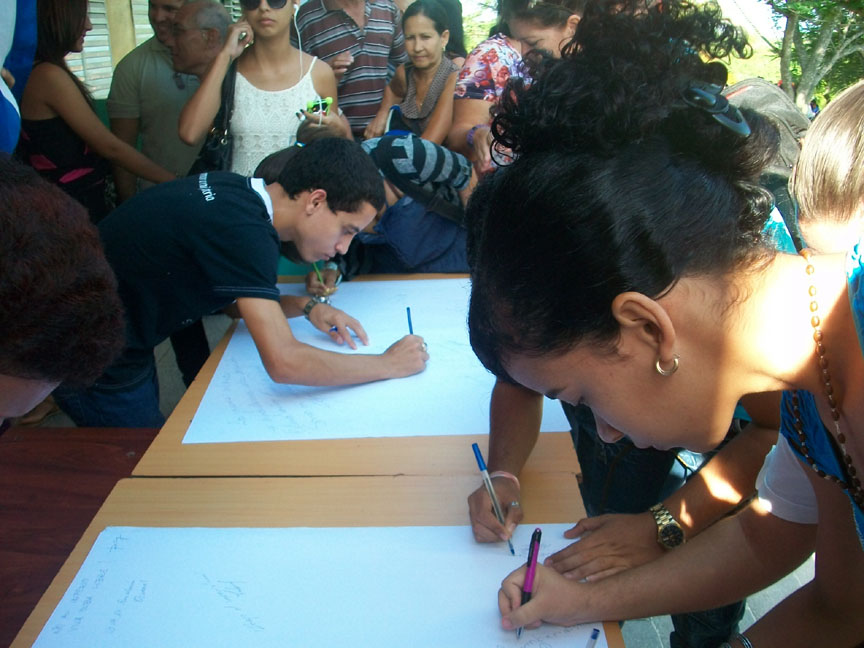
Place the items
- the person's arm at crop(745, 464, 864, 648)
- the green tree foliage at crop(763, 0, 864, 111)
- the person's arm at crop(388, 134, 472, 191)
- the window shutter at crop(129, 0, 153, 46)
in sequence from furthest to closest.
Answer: the green tree foliage at crop(763, 0, 864, 111)
the window shutter at crop(129, 0, 153, 46)
the person's arm at crop(388, 134, 472, 191)
the person's arm at crop(745, 464, 864, 648)

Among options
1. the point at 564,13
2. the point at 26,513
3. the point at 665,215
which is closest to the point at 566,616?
the point at 665,215

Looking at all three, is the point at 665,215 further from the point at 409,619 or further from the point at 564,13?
the point at 564,13

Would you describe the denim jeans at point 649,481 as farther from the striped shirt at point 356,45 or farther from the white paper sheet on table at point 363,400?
the striped shirt at point 356,45

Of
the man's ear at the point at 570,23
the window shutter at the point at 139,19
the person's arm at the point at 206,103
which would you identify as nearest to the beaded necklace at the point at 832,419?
the man's ear at the point at 570,23

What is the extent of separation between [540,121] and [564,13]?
6.81 ft

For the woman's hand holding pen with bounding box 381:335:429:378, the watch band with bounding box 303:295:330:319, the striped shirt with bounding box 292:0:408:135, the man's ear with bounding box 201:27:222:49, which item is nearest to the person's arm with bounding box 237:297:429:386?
the woman's hand holding pen with bounding box 381:335:429:378

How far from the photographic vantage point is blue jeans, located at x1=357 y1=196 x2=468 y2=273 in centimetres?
218

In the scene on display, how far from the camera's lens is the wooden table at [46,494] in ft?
3.54

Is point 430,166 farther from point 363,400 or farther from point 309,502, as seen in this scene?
point 309,502

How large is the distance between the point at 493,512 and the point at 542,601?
20cm

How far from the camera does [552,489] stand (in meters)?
1.18

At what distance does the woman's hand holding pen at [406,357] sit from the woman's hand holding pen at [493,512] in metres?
0.46

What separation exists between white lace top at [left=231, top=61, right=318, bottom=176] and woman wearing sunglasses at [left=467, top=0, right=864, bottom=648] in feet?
5.89

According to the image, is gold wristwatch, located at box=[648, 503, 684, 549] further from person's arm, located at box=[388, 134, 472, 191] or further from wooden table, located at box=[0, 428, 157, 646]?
person's arm, located at box=[388, 134, 472, 191]
